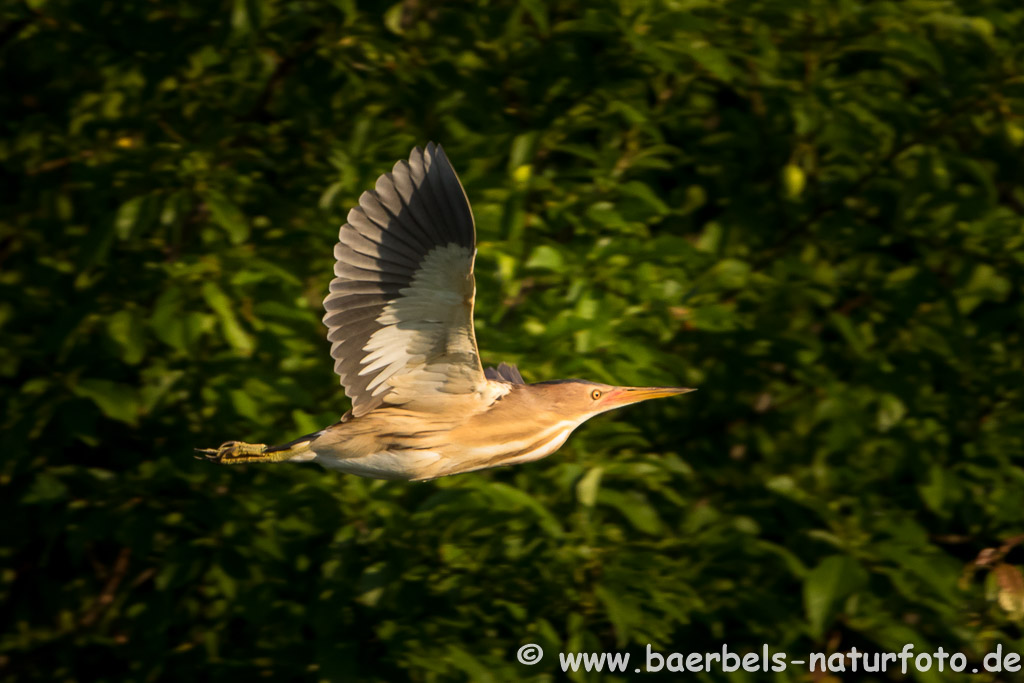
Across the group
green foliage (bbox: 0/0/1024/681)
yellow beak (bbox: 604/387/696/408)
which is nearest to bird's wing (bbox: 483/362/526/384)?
green foliage (bbox: 0/0/1024/681)

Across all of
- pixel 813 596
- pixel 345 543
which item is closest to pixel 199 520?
pixel 345 543

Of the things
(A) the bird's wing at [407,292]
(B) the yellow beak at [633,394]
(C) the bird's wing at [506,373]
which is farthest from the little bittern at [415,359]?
(C) the bird's wing at [506,373]

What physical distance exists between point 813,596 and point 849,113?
152 cm

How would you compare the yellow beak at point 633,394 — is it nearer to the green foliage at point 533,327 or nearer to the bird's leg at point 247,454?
the green foliage at point 533,327

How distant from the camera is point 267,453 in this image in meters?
2.98

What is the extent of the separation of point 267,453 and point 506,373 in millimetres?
782

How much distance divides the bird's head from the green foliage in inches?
10.8

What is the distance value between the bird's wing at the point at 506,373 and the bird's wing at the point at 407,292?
529 millimetres

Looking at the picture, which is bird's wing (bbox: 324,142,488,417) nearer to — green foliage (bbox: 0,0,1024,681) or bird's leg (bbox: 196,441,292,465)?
bird's leg (bbox: 196,441,292,465)

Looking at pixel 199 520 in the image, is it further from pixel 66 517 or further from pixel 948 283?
pixel 948 283

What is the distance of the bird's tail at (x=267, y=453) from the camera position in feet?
9.71

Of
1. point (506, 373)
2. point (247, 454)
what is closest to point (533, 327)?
point (506, 373)

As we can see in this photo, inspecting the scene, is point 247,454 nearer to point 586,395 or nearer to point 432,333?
point 432,333

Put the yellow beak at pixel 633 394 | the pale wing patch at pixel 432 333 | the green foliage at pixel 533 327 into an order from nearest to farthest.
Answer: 1. the pale wing patch at pixel 432 333
2. the yellow beak at pixel 633 394
3. the green foliage at pixel 533 327
